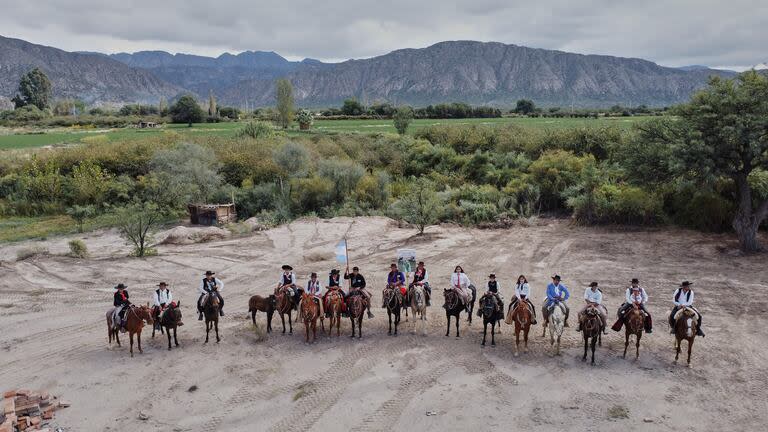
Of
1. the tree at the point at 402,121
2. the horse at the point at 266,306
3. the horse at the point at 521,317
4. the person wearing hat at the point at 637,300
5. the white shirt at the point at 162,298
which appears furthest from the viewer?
the tree at the point at 402,121

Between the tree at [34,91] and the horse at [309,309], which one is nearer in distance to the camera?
the horse at [309,309]

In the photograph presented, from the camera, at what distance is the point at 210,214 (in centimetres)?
2984

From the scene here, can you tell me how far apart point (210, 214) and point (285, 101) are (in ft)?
131

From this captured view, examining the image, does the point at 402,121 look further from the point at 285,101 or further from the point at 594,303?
the point at 594,303

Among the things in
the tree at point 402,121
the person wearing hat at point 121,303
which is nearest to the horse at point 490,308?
the person wearing hat at point 121,303

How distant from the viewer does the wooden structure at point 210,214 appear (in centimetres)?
2973

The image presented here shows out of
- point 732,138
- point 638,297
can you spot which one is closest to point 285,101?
point 732,138

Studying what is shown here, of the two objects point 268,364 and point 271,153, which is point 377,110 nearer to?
point 271,153

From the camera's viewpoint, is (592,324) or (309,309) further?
(309,309)

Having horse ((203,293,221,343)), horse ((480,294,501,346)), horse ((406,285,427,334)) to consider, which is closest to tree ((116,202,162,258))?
horse ((203,293,221,343))

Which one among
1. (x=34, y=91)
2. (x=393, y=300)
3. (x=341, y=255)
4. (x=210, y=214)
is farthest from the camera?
(x=34, y=91)

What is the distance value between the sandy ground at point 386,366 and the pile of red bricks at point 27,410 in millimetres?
338

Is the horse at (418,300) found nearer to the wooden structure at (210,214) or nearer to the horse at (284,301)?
the horse at (284,301)

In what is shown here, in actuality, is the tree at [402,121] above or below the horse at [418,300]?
above
